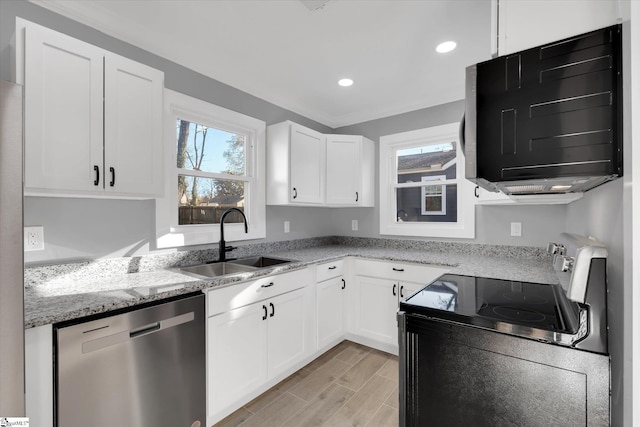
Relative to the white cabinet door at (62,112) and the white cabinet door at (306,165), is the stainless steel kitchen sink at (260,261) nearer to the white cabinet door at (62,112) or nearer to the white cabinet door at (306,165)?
the white cabinet door at (306,165)

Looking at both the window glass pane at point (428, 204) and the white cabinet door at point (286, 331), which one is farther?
the window glass pane at point (428, 204)

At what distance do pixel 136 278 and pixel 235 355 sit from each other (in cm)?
79

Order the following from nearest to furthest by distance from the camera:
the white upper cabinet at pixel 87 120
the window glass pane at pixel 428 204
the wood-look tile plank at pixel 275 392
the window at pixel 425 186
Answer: the white upper cabinet at pixel 87 120
the wood-look tile plank at pixel 275 392
the window at pixel 425 186
the window glass pane at pixel 428 204

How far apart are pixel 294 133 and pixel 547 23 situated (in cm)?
208

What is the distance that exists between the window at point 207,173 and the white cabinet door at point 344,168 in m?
0.80

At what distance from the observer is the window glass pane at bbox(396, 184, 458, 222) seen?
305 cm

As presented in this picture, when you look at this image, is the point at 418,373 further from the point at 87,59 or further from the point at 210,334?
the point at 87,59

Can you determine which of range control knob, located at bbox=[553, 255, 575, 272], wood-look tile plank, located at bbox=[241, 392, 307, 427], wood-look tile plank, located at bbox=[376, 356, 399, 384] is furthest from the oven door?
wood-look tile plank, located at bbox=[376, 356, 399, 384]

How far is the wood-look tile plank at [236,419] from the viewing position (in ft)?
6.00

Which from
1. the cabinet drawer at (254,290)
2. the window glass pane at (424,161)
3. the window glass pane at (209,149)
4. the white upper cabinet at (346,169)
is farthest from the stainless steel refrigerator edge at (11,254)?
the window glass pane at (424,161)

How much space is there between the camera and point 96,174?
1.54 meters

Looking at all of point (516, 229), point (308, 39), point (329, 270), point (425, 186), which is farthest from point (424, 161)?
point (308, 39)

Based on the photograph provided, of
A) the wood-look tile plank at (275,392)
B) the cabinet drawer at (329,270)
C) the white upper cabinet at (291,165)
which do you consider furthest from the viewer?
the white upper cabinet at (291,165)

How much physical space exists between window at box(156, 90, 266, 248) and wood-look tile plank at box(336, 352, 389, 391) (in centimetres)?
146
